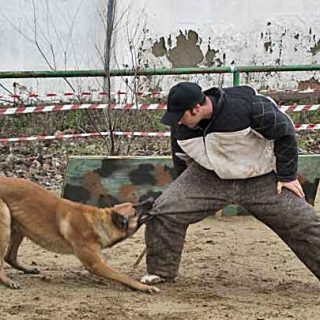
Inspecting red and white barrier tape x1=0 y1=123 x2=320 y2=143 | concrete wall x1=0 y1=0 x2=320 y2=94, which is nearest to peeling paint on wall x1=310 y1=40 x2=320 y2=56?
concrete wall x1=0 y1=0 x2=320 y2=94

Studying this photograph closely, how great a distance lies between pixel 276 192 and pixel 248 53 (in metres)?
9.81

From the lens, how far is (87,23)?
14117 millimetres

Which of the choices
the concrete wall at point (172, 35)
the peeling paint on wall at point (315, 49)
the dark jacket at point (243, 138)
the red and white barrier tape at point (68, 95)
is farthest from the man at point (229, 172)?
the peeling paint on wall at point (315, 49)

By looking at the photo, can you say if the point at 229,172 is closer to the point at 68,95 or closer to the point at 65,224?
the point at 65,224

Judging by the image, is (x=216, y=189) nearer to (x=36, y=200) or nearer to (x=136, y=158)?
(x=36, y=200)

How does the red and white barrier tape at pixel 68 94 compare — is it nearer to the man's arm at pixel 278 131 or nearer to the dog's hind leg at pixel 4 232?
the dog's hind leg at pixel 4 232

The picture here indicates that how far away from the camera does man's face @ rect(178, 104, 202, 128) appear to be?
512cm

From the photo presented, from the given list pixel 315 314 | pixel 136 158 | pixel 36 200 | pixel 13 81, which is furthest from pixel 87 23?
pixel 315 314

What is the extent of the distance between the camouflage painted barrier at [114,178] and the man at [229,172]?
7.06 feet

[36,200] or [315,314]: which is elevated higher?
[36,200]

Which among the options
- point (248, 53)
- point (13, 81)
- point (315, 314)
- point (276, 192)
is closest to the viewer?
point (315, 314)

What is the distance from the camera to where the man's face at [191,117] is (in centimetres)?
512

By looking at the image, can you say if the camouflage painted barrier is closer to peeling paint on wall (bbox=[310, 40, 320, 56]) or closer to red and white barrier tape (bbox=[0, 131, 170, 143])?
red and white barrier tape (bbox=[0, 131, 170, 143])

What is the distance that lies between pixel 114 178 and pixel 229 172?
2.65m
